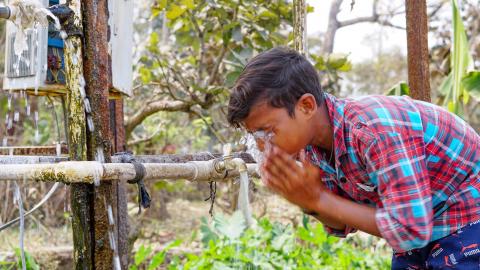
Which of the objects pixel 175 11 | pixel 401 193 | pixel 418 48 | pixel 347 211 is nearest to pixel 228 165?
pixel 347 211

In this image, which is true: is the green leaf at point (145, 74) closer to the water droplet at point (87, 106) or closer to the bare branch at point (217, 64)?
the bare branch at point (217, 64)

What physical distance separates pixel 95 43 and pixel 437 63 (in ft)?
21.9

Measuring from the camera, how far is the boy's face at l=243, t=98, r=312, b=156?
148 cm

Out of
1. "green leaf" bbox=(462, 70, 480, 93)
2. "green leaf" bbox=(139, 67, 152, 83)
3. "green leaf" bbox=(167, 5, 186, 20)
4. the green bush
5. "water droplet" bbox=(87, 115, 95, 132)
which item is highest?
"green leaf" bbox=(167, 5, 186, 20)

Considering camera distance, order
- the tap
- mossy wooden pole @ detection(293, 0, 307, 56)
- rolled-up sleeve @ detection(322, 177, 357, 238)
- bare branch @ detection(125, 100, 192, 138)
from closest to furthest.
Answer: rolled-up sleeve @ detection(322, 177, 357, 238)
the tap
mossy wooden pole @ detection(293, 0, 307, 56)
bare branch @ detection(125, 100, 192, 138)

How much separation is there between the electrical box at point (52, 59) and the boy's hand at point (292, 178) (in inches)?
46.5

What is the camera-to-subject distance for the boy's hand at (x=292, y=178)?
1368 mm

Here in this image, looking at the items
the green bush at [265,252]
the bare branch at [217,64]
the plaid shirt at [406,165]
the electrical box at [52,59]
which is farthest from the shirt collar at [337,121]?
the bare branch at [217,64]

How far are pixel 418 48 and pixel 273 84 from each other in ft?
4.56

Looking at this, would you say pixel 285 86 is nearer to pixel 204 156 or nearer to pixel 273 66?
pixel 273 66

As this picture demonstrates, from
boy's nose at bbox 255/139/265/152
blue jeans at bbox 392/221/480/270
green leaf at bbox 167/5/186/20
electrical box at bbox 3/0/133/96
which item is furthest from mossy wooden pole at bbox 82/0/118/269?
green leaf at bbox 167/5/186/20

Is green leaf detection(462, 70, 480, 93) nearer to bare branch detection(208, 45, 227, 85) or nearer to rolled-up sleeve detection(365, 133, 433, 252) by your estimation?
bare branch detection(208, 45, 227, 85)

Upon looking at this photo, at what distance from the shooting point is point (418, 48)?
2633 mm

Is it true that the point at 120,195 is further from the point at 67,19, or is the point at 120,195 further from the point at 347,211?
the point at 347,211
